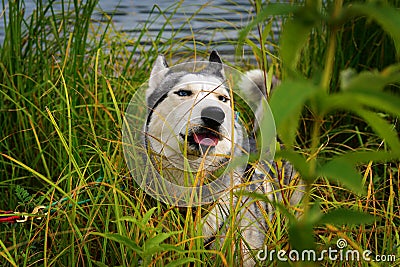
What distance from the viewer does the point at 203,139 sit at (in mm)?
1982

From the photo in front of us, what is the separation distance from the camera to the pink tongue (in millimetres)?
1976

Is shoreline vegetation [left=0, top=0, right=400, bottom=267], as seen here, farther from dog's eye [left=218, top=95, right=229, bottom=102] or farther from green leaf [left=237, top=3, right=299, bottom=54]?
dog's eye [left=218, top=95, right=229, bottom=102]

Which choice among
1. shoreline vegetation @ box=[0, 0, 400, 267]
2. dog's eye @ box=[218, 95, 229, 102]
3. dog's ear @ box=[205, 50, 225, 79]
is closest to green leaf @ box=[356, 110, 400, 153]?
shoreline vegetation @ box=[0, 0, 400, 267]

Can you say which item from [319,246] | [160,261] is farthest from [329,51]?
[319,246]

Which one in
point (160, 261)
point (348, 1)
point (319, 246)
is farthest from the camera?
point (348, 1)

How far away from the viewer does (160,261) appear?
175 cm

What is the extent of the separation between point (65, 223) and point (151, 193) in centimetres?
31

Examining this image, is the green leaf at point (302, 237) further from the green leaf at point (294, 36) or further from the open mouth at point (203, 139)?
the open mouth at point (203, 139)

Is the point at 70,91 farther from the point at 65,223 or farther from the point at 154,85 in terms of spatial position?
the point at 65,223

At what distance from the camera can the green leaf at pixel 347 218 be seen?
2.51ft

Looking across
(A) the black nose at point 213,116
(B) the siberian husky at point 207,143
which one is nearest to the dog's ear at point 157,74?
(B) the siberian husky at point 207,143

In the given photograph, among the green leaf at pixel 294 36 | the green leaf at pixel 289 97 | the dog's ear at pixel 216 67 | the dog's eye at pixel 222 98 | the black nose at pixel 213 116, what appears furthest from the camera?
the dog's ear at pixel 216 67

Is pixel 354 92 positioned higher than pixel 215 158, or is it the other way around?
pixel 215 158

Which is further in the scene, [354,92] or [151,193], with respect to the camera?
[151,193]
